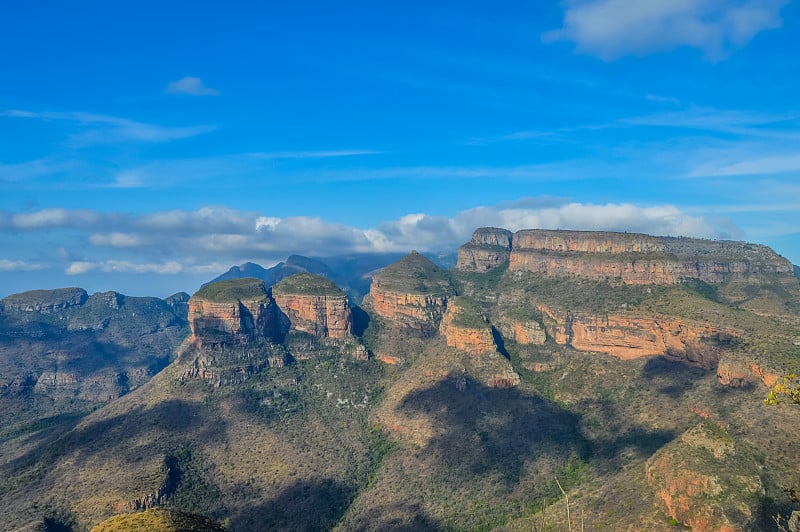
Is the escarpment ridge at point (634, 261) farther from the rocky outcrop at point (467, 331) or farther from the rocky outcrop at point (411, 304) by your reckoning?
the rocky outcrop at point (467, 331)

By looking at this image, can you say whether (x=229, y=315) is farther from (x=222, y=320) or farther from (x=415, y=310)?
(x=415, y=310)

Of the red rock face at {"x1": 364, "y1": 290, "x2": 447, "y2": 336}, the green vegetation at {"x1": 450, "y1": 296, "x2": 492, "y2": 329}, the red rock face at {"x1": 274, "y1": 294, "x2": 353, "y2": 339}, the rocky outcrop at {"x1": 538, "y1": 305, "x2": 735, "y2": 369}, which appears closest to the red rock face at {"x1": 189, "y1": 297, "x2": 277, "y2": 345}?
the red rock face at {"x1": 274, "y1": 294, "x2": 353, "y2": 339}

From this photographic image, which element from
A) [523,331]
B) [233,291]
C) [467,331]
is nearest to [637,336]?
[523,331]

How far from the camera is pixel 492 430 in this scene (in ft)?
409

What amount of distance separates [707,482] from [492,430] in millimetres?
60354

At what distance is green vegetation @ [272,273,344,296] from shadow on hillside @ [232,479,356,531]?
7112 cm

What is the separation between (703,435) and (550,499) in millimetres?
32860

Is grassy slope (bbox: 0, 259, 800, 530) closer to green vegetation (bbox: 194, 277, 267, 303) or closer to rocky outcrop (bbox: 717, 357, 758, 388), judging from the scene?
rocky outcrop (bbox: 717, 357, 758, 388)

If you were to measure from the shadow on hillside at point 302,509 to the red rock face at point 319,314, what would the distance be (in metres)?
64.4

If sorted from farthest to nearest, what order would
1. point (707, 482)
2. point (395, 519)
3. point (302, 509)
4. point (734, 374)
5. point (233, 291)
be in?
point (233, 291) → point (302, 509) → point (734, 374) → point (395, 519) → point (707, 482)

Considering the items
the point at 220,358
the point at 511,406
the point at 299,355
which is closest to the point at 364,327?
the point at 299,355

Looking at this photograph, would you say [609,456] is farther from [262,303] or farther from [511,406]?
[262,303]

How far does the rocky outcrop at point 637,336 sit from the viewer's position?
118562 mm

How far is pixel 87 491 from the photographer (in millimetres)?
104188
